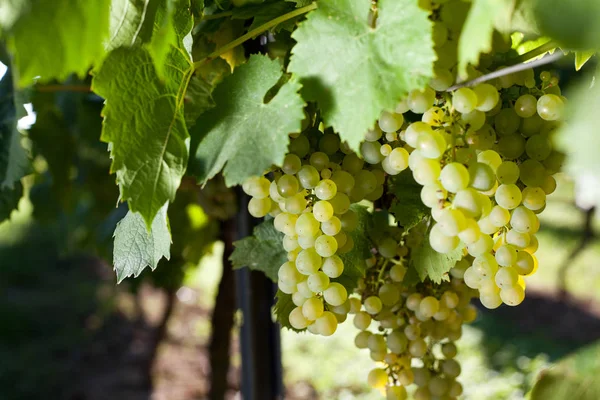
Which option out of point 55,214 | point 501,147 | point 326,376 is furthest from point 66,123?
point 326,376

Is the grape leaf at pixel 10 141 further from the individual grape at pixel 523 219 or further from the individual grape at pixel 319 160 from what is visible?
the individual grape at pixel 523 219

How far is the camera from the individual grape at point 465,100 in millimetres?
287

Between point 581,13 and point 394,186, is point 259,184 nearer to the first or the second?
point 394,186

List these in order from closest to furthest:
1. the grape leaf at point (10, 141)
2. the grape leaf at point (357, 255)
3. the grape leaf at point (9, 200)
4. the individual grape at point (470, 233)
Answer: the individual grape at point (470, 233)
the grape leaf at point (357, 255)
the grape leaf at point (10, 141)
the grape leaf at point (9, 200)

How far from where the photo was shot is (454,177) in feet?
0.92

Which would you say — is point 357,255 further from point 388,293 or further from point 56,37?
point 56,37

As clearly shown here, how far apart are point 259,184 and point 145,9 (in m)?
0.12

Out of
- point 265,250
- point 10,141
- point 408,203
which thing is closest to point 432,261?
point 408,203

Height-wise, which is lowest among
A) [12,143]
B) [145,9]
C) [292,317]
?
[292,317]

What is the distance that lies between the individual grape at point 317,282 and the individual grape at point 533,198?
128 millimetres

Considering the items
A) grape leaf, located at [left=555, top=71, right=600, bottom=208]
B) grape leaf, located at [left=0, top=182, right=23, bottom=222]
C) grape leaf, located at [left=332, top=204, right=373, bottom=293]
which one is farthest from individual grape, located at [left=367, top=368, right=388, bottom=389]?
grape leaf, located at [left=0, top=182, right=23, bottom=222]

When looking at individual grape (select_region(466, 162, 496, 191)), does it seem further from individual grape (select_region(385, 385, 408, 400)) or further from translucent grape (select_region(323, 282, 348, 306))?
individual grape (select_region(385, 385, 408, 400))

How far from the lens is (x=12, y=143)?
1.75 feet

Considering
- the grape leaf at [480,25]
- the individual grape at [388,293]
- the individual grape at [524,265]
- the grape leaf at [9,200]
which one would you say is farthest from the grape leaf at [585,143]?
the grape leaf at [9,200]
